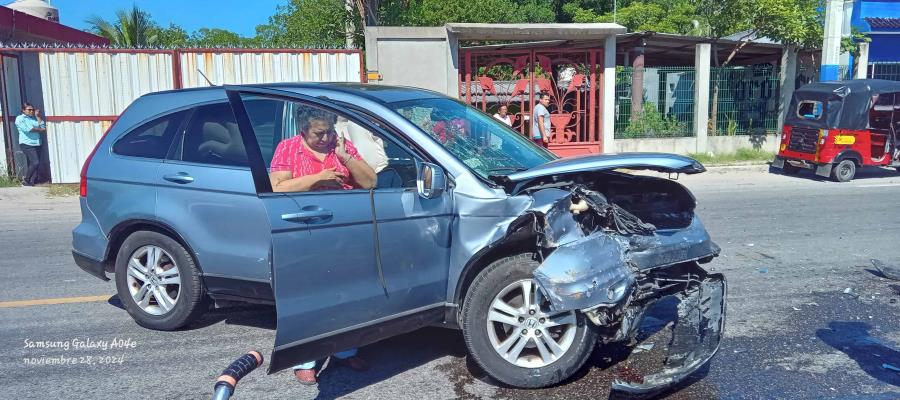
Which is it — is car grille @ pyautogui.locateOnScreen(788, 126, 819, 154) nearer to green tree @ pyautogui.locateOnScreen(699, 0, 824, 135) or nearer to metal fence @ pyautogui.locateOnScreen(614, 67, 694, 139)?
metal fence @ pyautogui.locateOnScreen(614, 67, 694, 139)

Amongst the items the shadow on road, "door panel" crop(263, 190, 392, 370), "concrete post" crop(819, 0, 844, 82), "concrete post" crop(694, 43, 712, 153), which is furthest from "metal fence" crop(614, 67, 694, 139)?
"door panel" crop(263, 190, 392, 370)

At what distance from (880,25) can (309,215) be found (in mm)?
26232

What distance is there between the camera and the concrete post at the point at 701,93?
1753cm

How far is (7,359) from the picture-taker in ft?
16.0

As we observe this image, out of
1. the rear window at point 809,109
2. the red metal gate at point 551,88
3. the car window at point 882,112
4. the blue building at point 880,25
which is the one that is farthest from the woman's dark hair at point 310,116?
the blue building at point 880,25

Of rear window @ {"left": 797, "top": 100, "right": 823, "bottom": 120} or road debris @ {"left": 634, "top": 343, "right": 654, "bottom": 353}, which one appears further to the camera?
rear window @ {"left": 797, "top": 100, "right": 823, "bottom": 120}

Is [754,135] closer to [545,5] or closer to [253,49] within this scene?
[253,49]

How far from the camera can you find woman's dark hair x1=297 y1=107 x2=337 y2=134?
4.38m

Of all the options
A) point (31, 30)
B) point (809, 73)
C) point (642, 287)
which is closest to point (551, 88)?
point (809, 73)

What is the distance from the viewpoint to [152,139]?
5.43 meters

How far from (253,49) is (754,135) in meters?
12.5

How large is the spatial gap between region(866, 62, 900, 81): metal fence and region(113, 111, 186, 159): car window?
23943mm

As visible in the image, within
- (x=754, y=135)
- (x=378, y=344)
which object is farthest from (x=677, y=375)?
(x=754, y=135)

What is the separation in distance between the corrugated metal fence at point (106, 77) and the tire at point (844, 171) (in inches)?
423
